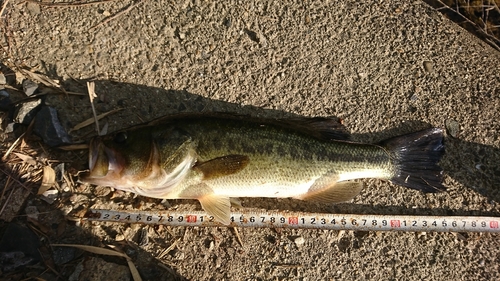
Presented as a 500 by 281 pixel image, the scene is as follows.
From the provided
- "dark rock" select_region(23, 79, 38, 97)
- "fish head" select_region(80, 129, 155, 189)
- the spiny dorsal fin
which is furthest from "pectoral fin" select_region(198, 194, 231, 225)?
"dark rock" select_region(23, 79, 38, 97)

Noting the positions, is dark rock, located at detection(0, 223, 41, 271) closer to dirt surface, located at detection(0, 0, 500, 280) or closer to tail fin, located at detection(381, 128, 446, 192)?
dirt surface, located at detection(0, 0, 500, 280)

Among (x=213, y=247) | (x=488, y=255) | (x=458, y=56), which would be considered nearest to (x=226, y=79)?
(x=213, y=247)

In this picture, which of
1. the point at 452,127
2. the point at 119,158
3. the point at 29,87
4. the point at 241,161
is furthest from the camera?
the point at 452,127

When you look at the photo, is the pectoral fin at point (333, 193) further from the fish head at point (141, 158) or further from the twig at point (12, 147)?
the twig at point (12, 147)

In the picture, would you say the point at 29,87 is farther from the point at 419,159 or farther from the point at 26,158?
the point at 419,159

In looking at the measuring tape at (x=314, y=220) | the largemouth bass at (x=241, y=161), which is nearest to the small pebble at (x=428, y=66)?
the largemouth bass at (x=241, y=161)

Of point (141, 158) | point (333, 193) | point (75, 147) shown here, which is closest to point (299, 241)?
point (333, 193)
